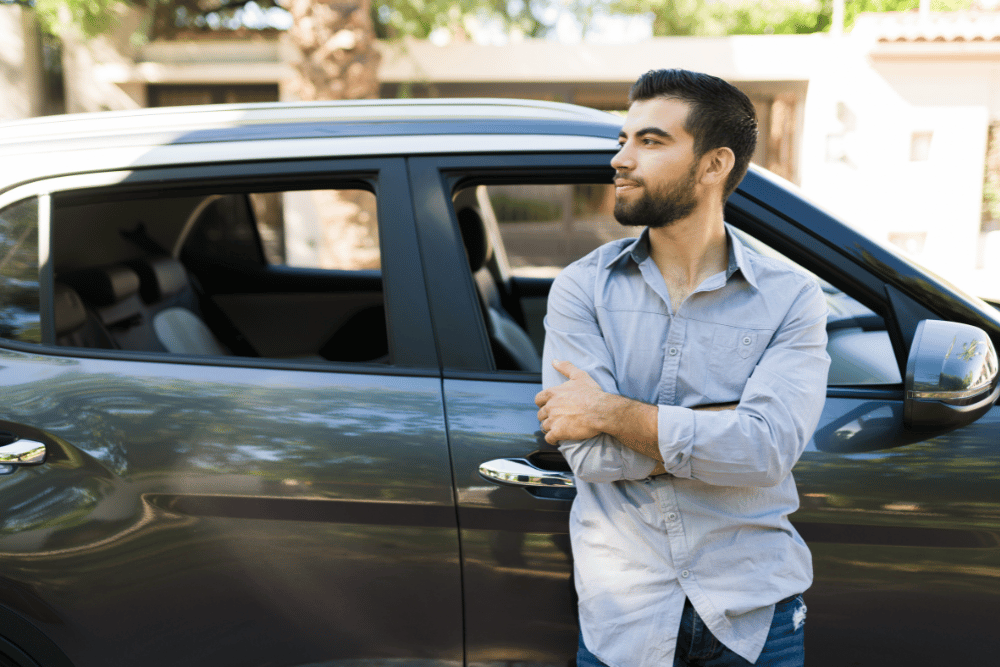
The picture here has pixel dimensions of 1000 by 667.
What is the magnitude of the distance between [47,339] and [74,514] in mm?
416

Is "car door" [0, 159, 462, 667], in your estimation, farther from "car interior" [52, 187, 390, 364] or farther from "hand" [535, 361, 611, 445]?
"car interior" [52, 187, 390, 364]

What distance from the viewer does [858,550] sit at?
5.40ft

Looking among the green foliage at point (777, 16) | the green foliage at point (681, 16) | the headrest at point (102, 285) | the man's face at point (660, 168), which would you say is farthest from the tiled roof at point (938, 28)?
the man's face at point (660, 168)

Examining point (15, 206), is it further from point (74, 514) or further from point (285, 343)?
point (285, 343)

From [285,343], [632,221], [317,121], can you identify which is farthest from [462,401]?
[285,343]

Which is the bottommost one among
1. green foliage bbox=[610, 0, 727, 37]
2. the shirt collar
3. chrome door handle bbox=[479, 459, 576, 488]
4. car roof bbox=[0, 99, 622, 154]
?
chrome door handle bbox=[479, 459, 576, 488]

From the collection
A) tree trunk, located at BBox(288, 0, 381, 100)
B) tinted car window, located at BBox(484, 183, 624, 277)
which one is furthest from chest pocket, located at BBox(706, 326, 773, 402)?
tinted car window, located at BBox(484, 183, 624, 277)

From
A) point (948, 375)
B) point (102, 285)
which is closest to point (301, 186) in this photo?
point (102, 285)

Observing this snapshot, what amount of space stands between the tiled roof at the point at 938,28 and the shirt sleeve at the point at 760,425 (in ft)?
36.7

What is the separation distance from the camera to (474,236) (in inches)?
118

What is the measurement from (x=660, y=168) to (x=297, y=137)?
874mm

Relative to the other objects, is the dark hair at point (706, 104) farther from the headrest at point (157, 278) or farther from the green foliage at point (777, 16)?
the green foliage at point (777, 16)

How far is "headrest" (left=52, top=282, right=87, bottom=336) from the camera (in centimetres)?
203

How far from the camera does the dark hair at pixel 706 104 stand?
147cm
